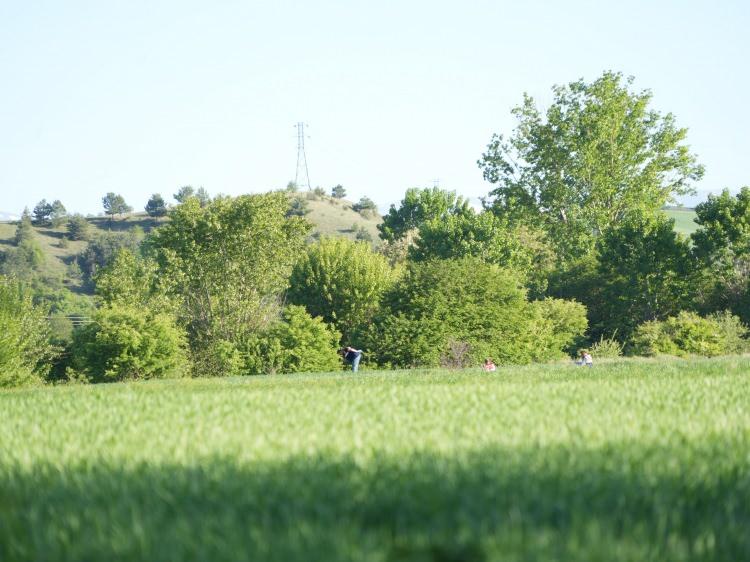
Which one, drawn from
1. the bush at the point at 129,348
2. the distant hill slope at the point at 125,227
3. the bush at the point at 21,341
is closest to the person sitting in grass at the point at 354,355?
→ the bush at the point at 129,348

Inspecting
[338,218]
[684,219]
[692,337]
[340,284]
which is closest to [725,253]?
[692,337]

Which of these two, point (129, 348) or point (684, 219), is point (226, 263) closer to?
point (129, 348)

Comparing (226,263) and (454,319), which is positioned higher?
(226,263)

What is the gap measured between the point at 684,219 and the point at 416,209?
8362 cm

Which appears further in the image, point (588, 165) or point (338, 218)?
point (338, 218)

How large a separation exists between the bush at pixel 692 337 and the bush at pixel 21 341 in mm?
33794

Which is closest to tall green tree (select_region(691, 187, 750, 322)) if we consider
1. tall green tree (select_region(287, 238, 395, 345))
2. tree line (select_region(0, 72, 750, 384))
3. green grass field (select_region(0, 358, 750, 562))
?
tree line (select_region(0, 72, 750, 384))

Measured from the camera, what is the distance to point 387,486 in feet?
21.3

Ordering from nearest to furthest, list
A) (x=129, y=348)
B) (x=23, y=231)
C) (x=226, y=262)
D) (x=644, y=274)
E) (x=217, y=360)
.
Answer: (x=129, y=348), (x=217, y=360), (x=226, y=262), (x=644, y=274), (x=23, y=231)

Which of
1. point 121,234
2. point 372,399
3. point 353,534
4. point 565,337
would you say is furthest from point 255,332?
point 121,234

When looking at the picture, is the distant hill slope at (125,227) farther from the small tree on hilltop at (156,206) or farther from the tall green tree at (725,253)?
the tall green tree at (725,253)

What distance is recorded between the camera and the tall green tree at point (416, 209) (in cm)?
9700

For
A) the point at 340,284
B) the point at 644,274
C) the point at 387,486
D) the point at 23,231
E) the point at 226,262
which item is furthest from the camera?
the point at 23,231

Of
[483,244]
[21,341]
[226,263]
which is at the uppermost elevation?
[483,244]
